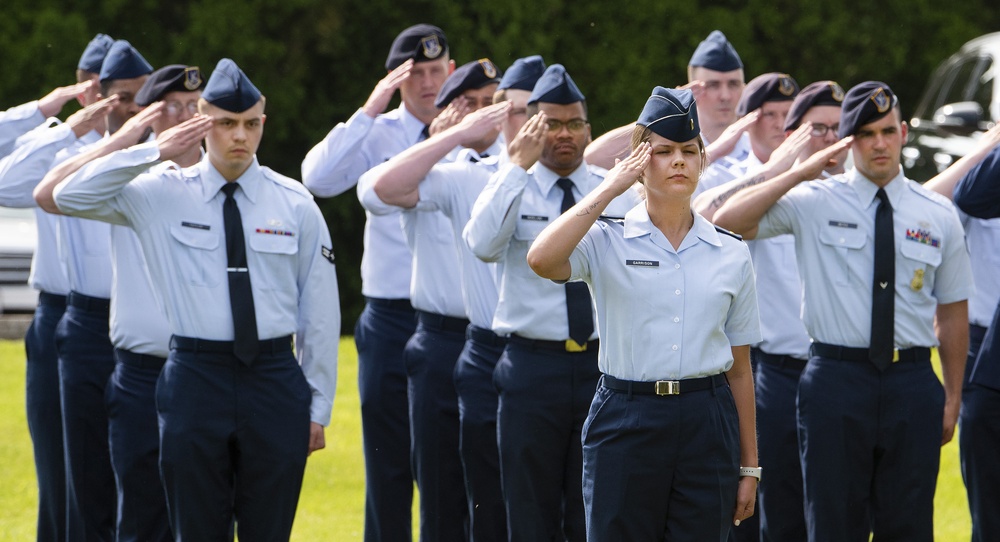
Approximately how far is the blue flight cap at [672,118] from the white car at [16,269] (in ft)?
33.5

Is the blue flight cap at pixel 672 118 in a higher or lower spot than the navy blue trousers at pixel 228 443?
higher

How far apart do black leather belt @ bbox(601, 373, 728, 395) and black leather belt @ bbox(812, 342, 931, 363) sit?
1.27 meters

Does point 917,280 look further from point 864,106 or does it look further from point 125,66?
point 125,66

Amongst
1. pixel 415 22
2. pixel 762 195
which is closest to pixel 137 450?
pixel 762 195

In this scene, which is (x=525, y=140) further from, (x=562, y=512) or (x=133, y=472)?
(x=133, y=472)

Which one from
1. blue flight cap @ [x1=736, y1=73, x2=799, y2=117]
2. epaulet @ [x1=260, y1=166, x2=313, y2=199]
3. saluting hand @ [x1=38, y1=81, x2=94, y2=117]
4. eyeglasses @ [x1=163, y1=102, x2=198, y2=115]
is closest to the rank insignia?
blue flight cap @ [x1=736, y1=73, x2=799, y2=117]

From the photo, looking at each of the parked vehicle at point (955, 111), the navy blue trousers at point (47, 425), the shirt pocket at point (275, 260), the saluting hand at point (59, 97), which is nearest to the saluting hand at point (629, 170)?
the shirt pocket at point (275, 260)

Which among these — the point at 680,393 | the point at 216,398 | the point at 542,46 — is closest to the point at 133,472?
the point at 216,398

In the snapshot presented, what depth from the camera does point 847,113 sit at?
20.6 ft

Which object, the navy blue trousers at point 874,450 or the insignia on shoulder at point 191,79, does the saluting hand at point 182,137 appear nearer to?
the insignia on shoulder at point 191,79

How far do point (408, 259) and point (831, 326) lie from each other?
2.23m

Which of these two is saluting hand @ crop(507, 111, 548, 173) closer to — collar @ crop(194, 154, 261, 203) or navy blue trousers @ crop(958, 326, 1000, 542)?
collar @ crop(194, 154, 261, 203)

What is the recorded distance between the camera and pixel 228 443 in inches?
229

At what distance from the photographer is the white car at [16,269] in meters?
14.3
